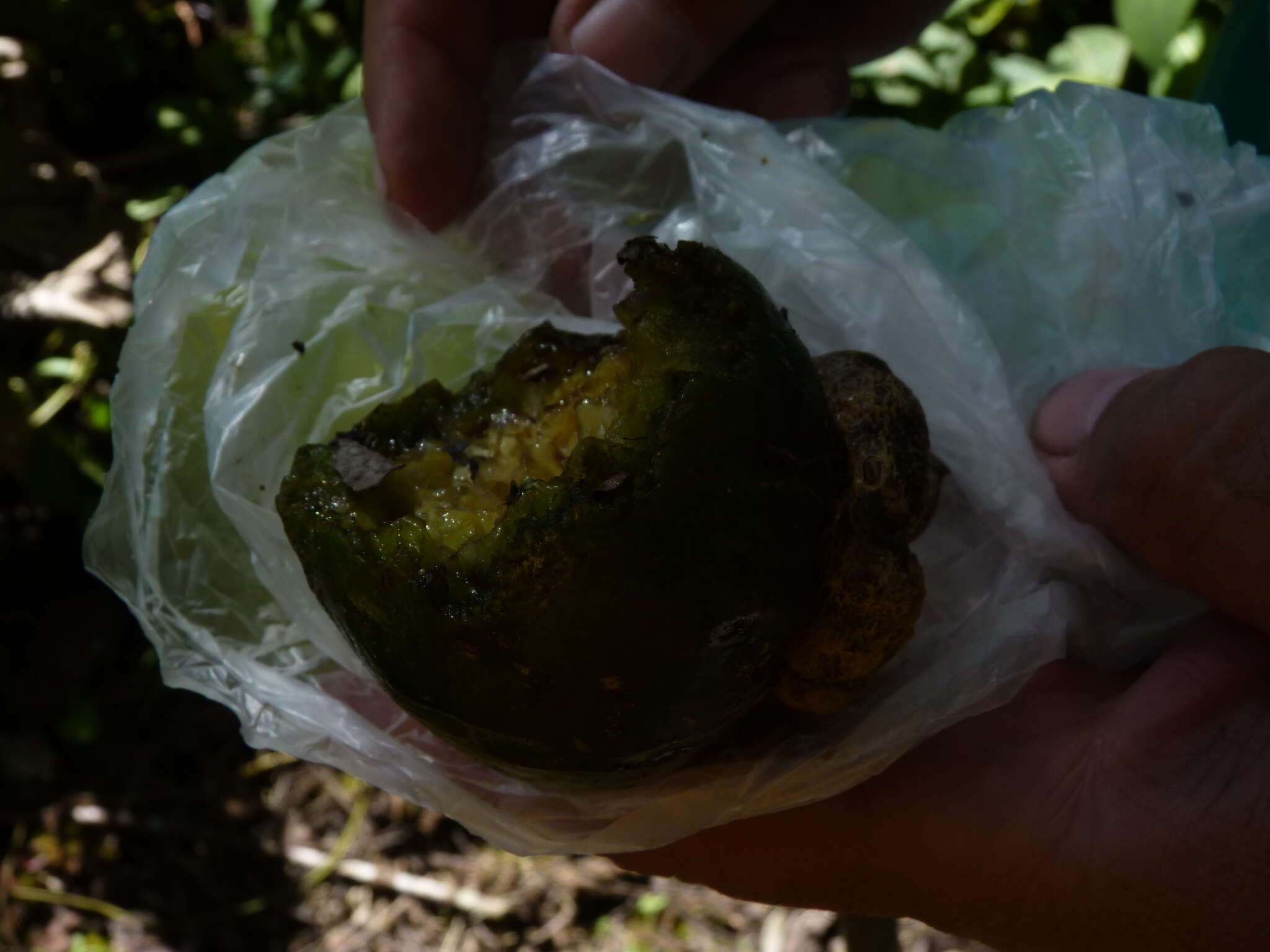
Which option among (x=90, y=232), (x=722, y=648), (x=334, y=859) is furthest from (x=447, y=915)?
(x=90, y=232)

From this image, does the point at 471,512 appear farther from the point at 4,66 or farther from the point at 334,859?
the point at 4,66

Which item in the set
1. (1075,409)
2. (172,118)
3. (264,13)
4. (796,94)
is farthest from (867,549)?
(172,118)

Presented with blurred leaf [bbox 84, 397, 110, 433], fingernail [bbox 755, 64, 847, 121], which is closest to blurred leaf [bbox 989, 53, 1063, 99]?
fingernail [bbox 755, 64, 847, 121]

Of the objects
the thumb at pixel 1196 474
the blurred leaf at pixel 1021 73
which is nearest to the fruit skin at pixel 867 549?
the thumb at pixel 1196 474

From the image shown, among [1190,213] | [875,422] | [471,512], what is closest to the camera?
[471,512]

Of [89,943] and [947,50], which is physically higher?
[947,50]

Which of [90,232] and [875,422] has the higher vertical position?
[875,422]

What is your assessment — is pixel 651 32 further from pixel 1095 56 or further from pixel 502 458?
pixel 1095 56
